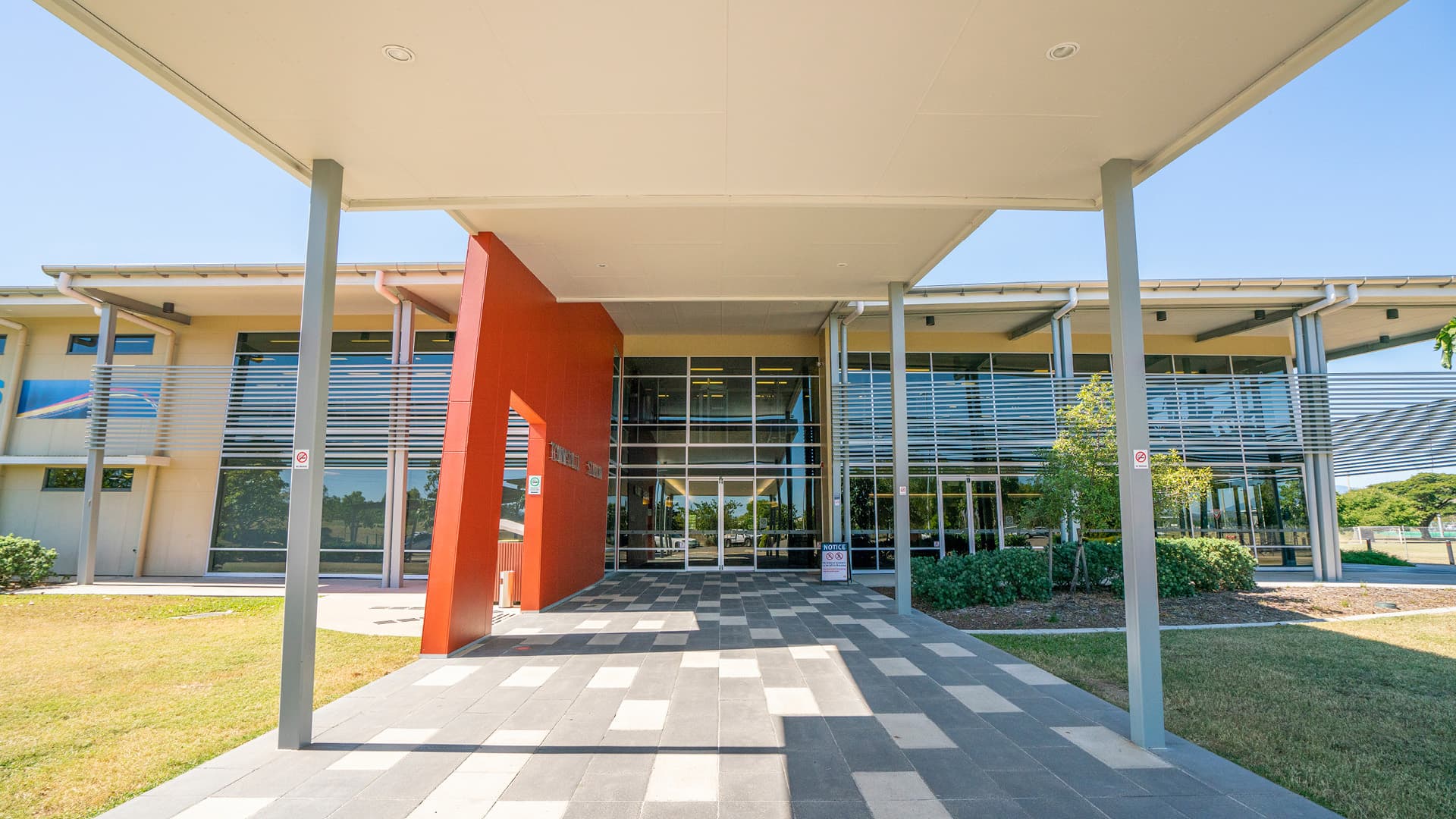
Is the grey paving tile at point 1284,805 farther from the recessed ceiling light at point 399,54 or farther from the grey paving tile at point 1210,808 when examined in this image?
the recessed ceiling light at point 399,54

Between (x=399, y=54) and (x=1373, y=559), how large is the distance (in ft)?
91.3

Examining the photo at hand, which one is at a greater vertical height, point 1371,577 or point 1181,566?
point 1181,566

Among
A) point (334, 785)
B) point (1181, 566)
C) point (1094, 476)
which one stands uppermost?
point (1094, 476)

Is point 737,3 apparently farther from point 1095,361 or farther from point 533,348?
point 1095,361

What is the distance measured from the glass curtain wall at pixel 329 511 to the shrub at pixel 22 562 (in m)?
2.78

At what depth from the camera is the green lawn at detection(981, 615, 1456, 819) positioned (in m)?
3.89

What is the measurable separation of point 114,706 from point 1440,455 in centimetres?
2170

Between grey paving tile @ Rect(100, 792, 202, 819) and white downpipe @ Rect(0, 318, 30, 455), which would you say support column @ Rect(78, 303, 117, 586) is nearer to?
white downpipe @ Rect(0, 318, 30, 455)

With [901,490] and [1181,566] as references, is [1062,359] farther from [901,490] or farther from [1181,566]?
[901,490]

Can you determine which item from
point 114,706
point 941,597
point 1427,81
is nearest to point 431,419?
point 114,706

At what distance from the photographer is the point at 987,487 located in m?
16.5

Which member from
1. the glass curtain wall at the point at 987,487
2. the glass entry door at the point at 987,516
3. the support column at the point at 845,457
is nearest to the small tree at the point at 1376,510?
the glass curtain wall at the point at 987,487

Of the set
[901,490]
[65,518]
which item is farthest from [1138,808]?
[65,518]

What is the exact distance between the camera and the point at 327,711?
539cm
